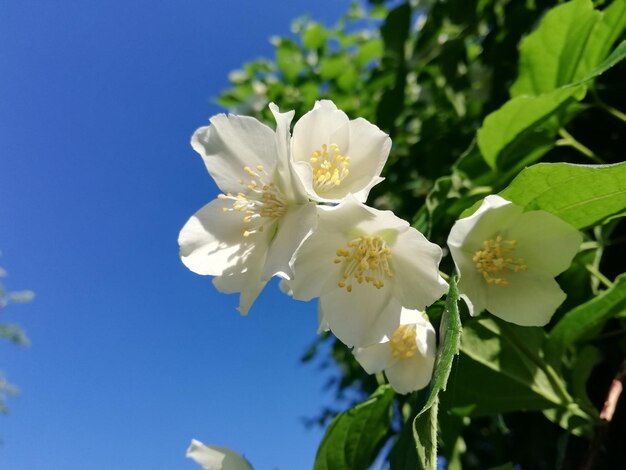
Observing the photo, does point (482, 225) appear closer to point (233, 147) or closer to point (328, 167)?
point (328, 167)

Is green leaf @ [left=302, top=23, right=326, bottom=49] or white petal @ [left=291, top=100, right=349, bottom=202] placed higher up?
green leaf @ [left=302, top=23, right=326, bottom=49]

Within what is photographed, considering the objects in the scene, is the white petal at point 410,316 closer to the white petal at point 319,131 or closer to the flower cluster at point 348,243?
the flower cluster at point 348,243

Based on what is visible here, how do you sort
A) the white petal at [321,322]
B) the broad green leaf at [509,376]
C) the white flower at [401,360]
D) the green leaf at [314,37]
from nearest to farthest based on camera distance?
the white petal at [321,322], the white flower at [401,360], the broad green leaf at [509,376], the green leaf at [314,37]

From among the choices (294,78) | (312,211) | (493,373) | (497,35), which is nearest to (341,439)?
(493,373)

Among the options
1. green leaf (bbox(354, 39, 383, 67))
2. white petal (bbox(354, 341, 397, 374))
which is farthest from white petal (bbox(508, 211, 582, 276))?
green leaf (bbox(354, 39, 383, 67))

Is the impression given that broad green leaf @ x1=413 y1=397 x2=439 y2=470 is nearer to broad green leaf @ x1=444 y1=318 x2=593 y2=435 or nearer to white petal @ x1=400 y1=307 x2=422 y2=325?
white petal @ x1=400 y1=307 x2=422 y2=325

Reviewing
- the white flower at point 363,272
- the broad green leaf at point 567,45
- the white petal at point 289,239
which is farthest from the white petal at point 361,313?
the broad green leaf at point 567,45

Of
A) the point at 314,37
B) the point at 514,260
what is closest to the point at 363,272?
the point at 514,260
